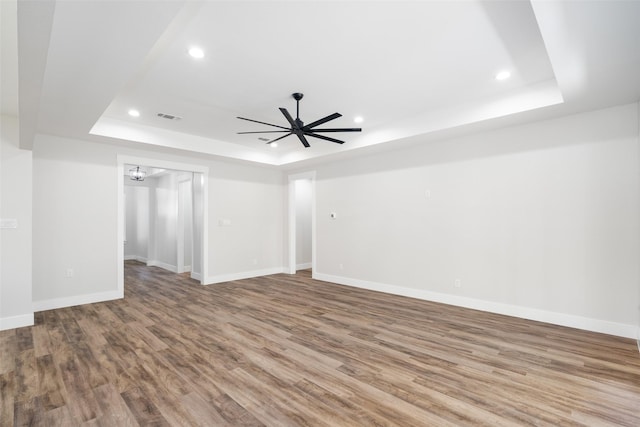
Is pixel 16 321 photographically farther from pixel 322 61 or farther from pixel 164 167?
pixel 322 61

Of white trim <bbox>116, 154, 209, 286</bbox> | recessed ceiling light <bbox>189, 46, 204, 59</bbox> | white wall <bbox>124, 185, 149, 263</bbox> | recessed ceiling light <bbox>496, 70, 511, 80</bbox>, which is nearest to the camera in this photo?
recessed ceiling light <bbox>189, 46, 204, 59</bbox>

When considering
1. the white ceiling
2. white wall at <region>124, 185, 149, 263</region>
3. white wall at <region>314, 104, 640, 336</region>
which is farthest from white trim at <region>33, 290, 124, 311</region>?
white wall at <region>124, 185, 149, 263</region>

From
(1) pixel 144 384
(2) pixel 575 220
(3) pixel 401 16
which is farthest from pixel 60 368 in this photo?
A: (2) pixel 575 220

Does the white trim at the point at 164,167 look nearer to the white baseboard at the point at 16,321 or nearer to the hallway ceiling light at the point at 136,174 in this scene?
the white baseboard at the point at 16,321

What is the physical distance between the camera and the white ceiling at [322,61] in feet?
6.59

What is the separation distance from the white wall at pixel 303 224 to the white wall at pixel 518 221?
251 centimetres

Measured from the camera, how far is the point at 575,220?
3689 mm

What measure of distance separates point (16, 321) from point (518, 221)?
6.63 m

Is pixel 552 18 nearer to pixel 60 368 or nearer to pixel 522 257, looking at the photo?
pixel 522 257

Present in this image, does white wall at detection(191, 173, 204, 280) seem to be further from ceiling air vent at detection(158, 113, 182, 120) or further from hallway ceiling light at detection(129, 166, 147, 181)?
hallway ceiling light at detection(129, 166, 147, 181)

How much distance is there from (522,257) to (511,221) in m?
0.50

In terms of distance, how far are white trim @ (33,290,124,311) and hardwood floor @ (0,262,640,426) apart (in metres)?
0.15

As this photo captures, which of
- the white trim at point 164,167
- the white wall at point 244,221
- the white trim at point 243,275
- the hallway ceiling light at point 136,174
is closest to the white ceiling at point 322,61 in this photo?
the white trim at point 164,167

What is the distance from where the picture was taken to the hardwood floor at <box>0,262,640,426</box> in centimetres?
205
